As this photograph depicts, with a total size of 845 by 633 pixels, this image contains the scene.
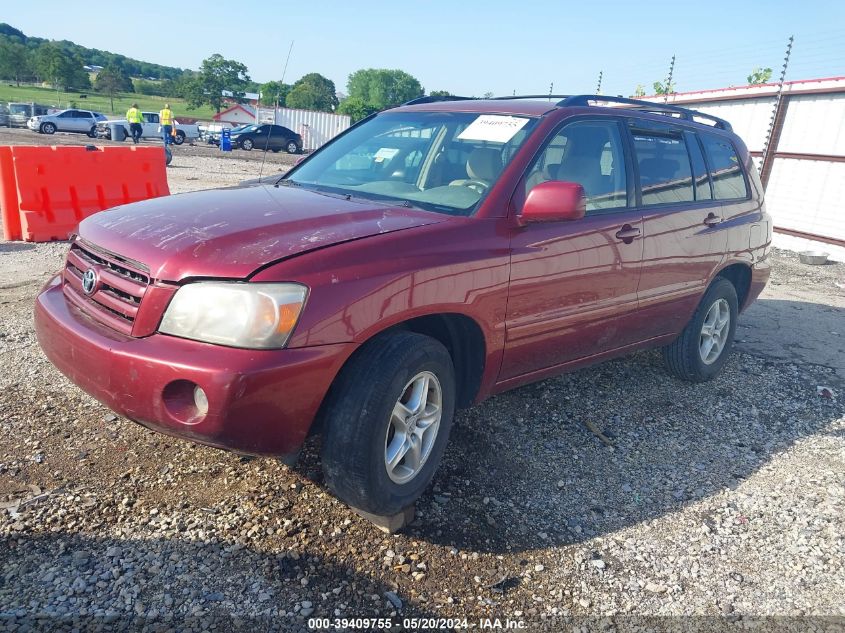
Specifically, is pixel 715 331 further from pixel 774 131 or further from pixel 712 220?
pixel 774 131

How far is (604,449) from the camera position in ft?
12.8

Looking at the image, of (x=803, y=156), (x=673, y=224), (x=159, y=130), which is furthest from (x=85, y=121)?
(x=673, y=224)

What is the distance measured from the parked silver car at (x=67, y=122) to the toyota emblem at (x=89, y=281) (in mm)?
34774

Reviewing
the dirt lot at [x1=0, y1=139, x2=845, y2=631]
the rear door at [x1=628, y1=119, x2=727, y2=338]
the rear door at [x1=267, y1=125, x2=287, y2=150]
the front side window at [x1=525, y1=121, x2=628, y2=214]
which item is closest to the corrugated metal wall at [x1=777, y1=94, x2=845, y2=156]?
the rear door at [x1=628, y1=119, x2=727, y2=338]

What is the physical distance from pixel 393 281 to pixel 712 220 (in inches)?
116

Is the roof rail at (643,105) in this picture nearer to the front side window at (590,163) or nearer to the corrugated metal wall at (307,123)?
the front side window at (590,163)

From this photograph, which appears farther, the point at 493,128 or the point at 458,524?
the point at 493,128

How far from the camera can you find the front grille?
259 cm

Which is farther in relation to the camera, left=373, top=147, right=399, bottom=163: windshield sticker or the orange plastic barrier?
the orange plastic barrier

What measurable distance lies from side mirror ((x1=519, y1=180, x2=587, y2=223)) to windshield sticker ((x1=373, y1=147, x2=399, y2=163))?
3.23 ft

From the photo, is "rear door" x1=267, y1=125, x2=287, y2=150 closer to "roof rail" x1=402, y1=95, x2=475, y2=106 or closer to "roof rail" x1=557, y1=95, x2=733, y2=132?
"roof rail" x1=402, y1=95, x2=475, y2=106

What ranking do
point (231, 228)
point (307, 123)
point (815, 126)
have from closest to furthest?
point (231, 228) → point (815, 126) → point (307, 123)

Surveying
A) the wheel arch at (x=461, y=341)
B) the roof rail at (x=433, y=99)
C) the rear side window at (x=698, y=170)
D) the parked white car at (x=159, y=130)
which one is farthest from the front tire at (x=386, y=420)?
the parked white car at (x=159, y=130)

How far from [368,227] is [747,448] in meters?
2.83
